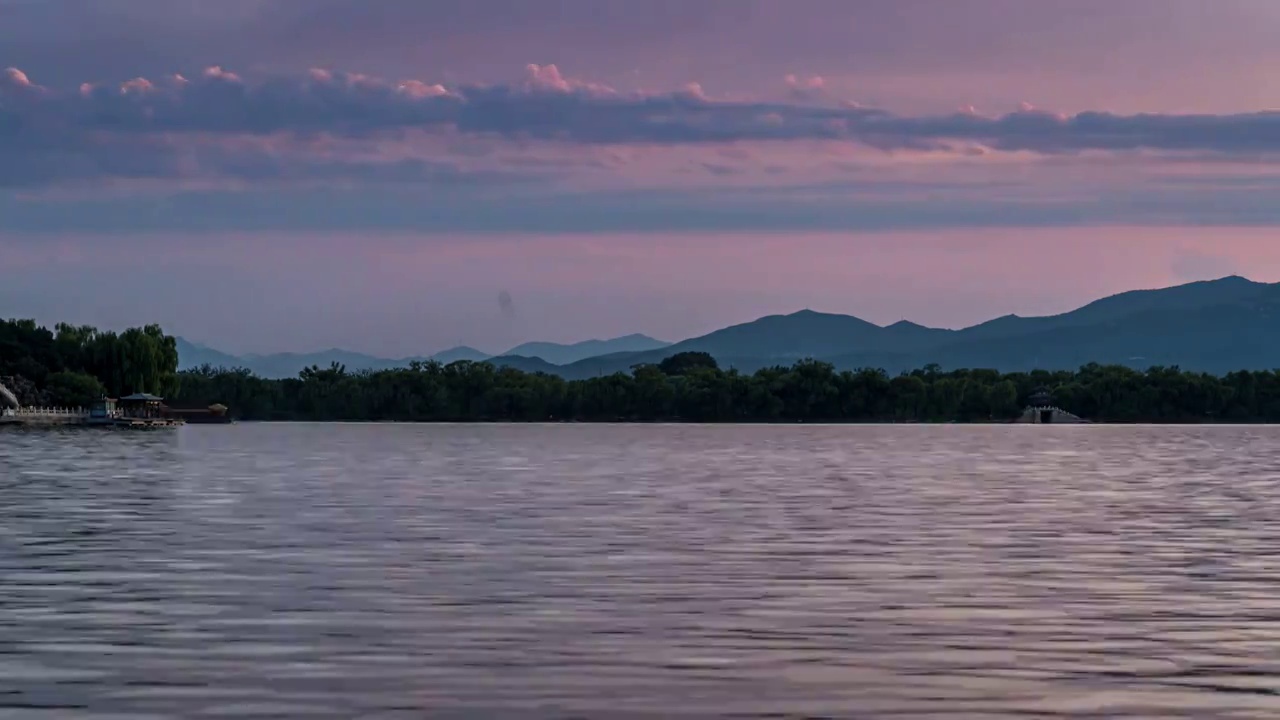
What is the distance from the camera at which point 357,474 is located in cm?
6725

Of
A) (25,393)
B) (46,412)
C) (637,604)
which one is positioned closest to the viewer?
(637,604)

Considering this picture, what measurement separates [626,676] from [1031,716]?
400 centimetres

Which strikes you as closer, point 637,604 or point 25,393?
point 637,604

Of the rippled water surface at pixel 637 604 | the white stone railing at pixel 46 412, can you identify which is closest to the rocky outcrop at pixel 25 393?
the white stone railing at pixel 46 412

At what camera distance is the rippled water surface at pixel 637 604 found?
60.0 ft

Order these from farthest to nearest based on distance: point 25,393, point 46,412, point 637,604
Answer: point 25,393
point 46,412
point 637,604

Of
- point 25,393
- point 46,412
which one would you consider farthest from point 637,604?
point 25,393

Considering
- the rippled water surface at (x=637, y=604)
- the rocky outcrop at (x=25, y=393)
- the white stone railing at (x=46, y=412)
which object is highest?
the rocky outcrop at (x=25, y=393)

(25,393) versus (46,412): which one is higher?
(25,393)

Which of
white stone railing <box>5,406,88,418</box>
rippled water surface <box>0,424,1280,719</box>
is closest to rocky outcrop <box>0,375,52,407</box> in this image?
white stone railing <box>5,406,88,418</box>

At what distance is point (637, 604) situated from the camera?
82.1 feet

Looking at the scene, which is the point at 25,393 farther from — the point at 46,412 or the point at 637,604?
the point at 637,604

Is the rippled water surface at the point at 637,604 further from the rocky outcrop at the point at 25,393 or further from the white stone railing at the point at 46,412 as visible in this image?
the rocky outcrop at the point at 25,393

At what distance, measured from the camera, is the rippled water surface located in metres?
18.3
